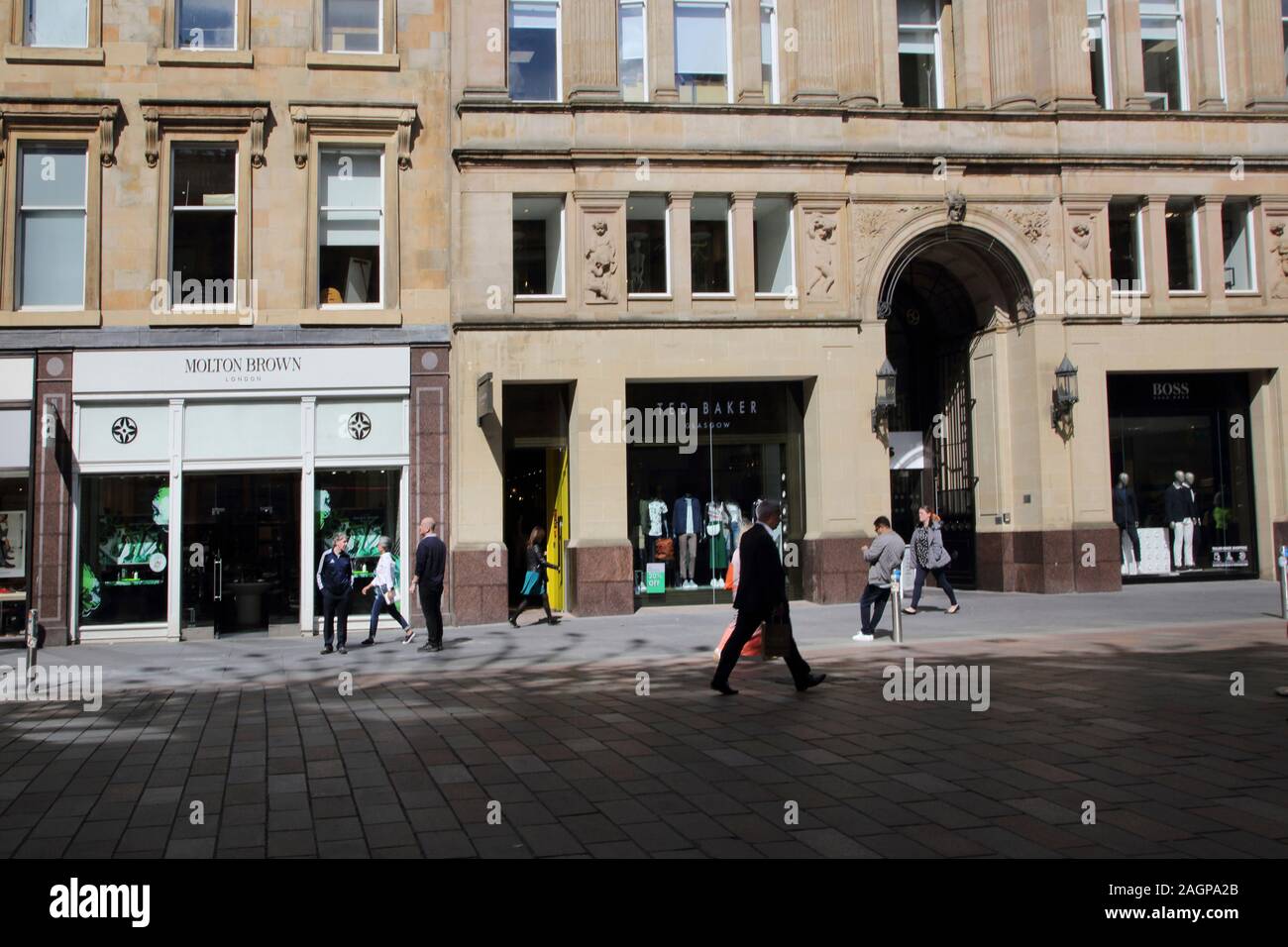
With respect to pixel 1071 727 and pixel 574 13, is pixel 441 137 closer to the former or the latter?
pixel 574 13

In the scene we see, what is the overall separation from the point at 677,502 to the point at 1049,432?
25.5 ft

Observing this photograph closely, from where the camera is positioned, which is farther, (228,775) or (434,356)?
(434,356)

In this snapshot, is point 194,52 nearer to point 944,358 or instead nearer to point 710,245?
point 710,245

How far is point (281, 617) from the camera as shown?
20.0 metres

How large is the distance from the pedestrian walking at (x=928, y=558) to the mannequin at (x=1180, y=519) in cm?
655

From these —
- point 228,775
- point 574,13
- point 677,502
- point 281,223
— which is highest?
point 574,13

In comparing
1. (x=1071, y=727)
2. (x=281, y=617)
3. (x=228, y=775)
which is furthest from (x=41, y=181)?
(x=1071, y=727)

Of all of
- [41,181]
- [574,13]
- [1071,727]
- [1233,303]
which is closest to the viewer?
[1071,727]

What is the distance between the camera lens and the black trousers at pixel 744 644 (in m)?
10.8

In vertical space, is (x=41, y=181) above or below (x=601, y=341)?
above

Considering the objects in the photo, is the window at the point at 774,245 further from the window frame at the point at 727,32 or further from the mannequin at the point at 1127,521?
the mannequin at the point at 1127,521

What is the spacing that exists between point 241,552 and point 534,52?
37.7ft

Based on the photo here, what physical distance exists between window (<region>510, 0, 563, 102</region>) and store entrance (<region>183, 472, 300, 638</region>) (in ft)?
29.9
